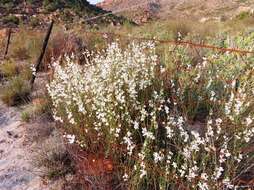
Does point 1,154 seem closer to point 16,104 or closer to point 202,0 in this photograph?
point 16,104

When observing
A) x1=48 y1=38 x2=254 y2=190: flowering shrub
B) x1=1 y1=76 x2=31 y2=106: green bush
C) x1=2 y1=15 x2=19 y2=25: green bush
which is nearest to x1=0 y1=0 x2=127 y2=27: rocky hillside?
x1=2 y1=15 x2=19 y2=25: green bush

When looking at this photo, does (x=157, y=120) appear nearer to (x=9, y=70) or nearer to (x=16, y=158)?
(x=16, y=158)

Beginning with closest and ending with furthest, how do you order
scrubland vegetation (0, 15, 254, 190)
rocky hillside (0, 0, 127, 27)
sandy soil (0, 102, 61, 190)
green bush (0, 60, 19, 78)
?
scrubland vegetation (0, 15, 254, 190) → sandy soil (0, 102, 61, 190) → green bush (0, 60, 19, 78) → rocky hillside (0, 0, 127, 27)

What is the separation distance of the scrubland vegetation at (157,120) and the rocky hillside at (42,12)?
14343 mm

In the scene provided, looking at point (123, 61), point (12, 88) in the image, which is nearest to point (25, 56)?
point (12, 88)

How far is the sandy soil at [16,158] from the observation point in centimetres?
427

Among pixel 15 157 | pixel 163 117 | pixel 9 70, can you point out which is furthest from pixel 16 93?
pixel 163 117

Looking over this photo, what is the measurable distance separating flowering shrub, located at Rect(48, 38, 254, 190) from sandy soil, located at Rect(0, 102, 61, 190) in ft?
2.08

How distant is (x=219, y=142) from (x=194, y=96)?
38.2 inches

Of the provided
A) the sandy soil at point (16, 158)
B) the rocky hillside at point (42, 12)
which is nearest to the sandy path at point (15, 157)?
the sandy soil at point (16, 158)

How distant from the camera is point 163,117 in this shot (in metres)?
4.12

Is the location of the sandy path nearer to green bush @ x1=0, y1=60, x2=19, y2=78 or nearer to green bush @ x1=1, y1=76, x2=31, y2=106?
green bush @ x1=1, y1=76, x2=31, y2=106

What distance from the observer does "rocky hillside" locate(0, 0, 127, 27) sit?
19547 mm

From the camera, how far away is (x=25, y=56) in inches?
362
